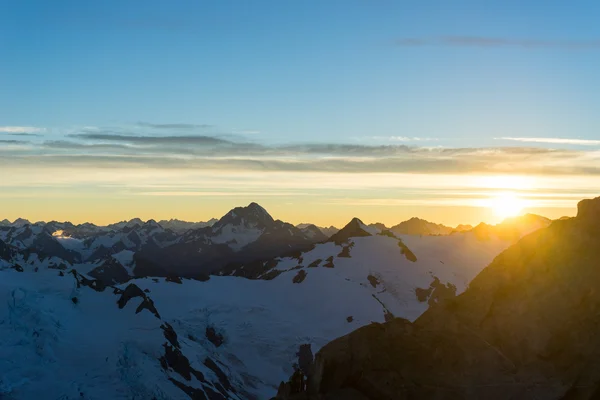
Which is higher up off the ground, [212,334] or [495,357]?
[495,357]

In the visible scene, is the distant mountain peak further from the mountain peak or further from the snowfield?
the snowfield

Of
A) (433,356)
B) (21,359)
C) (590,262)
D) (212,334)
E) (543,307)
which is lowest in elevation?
(212,334)

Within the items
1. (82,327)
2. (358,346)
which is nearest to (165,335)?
(82,327)

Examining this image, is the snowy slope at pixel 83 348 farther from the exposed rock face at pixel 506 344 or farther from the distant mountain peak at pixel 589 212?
the distant mountain peak at pixel 589 212

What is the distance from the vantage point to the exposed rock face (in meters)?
28.6

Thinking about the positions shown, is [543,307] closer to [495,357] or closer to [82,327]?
[495,357]

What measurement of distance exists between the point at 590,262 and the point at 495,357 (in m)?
7.26

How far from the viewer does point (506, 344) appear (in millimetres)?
32031

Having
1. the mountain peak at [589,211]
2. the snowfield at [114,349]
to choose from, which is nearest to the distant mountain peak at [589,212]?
the mountain peak at [589,211]

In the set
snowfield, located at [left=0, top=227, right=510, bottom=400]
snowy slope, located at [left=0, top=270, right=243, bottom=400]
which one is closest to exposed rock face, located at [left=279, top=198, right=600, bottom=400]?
snowy slope, located at [left=0, top=270, right=243, bottom=400]

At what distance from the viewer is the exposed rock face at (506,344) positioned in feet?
94.0

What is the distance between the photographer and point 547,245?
34938mm

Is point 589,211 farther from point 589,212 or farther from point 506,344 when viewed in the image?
point 506,344

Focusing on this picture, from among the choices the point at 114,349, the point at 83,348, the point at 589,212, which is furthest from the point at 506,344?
the point at 114,349
